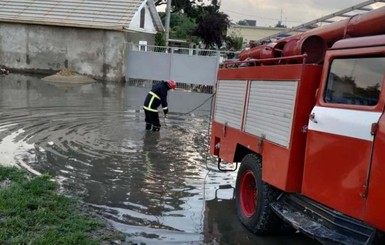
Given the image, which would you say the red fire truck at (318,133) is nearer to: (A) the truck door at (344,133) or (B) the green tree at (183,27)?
(A) the truck door at (344,133)

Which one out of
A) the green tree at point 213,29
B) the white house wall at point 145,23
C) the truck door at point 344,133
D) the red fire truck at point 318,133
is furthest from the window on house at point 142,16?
the truck door at point 344,133

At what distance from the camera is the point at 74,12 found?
29359 mm

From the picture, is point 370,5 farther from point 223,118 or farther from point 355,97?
point 223,118

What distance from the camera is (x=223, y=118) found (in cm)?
710

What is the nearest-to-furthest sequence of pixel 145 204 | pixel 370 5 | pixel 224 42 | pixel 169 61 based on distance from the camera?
1. pixel 370 5
2. pixel 145 204
3. pixel 169 61
4. pixel 224 42

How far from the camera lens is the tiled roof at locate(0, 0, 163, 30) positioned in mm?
27969

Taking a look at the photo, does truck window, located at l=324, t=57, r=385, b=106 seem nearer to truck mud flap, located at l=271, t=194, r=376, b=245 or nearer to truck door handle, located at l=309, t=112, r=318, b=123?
truck door handle, located at l=309, t=112, r=318, b=123

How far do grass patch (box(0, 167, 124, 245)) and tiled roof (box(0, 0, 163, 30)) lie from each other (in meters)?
21.7

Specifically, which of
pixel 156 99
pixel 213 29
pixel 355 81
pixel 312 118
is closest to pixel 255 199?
pixel 312 118

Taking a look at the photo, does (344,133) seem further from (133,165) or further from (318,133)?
(133,165)

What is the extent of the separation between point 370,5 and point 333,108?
5.40ft

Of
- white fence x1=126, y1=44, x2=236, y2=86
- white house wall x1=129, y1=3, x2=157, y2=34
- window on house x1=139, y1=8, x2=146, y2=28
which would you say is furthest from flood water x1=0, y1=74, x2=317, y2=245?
window on house x1=139, y1=8, x2=146, y2=28

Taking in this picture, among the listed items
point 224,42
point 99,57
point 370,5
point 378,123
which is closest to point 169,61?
point 99,57

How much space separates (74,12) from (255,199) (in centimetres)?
2593
